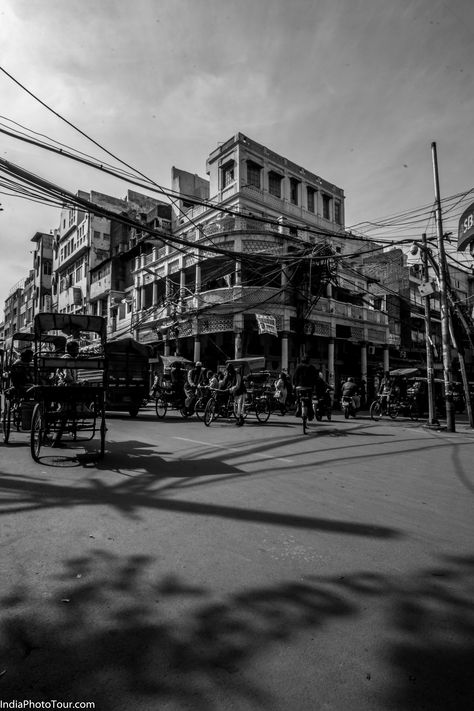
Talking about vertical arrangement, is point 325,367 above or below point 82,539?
above

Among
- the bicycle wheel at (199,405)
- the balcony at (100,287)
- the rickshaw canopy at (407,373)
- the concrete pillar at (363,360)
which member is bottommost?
the bicycle wheel at (199,405)

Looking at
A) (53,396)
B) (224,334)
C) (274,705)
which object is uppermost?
(224,334)

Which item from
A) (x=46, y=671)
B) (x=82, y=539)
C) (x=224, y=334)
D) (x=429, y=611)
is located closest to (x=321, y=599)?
(x=429, y=611)

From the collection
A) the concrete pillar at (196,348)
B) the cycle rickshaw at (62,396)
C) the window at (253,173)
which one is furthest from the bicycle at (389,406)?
the window at (253,173)

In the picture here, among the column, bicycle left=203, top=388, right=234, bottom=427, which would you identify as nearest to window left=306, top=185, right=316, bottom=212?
the column

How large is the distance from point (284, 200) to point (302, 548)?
28393mm

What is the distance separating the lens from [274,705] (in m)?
1.69

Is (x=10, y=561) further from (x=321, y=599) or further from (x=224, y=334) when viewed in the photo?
(x=224, y=334)

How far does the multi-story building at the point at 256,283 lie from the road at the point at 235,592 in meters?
18.3

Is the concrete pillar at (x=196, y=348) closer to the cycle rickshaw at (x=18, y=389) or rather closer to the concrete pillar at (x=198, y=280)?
the concrete pillar at (x=198, y=280)

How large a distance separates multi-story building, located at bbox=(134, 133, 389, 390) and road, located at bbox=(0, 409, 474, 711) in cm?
1833

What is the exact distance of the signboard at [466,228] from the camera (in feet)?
35.6

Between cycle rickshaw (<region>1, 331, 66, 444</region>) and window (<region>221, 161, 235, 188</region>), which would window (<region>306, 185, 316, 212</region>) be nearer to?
window (<region>221, 161, 235, 188</region>)

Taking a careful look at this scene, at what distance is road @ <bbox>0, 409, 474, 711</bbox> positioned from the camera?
1806 mm
